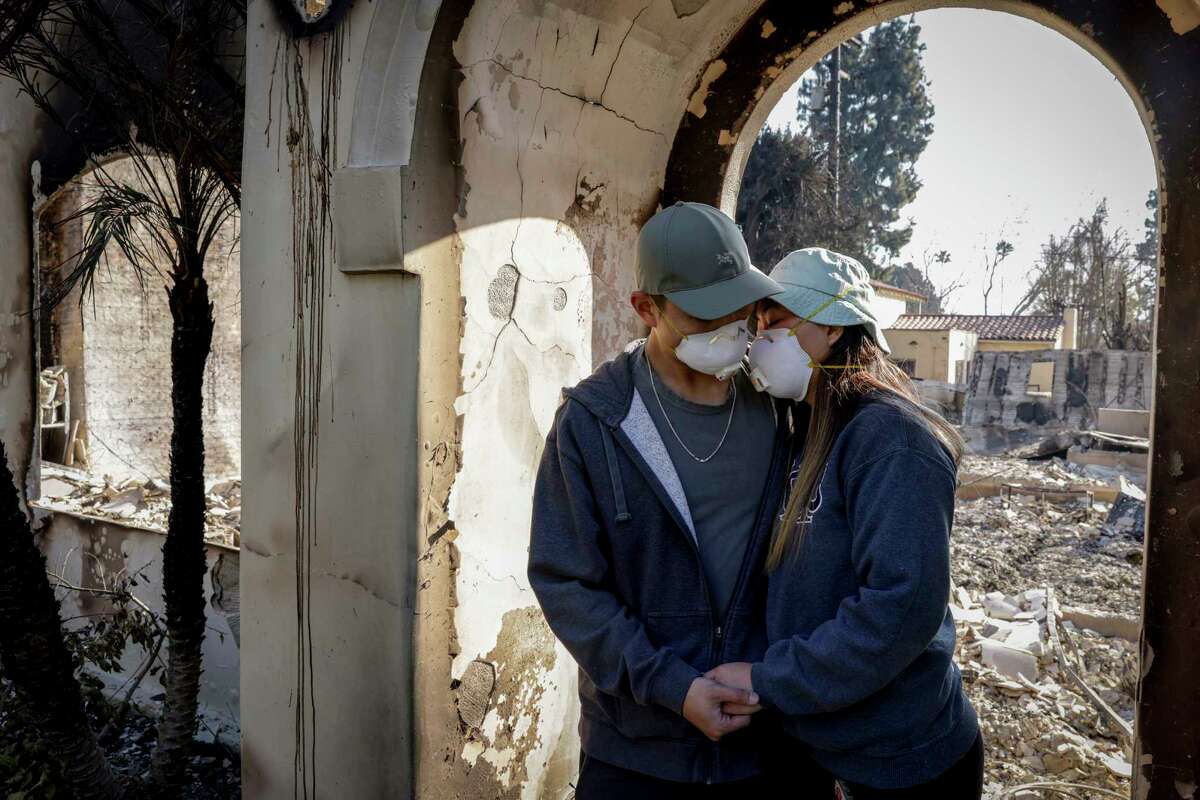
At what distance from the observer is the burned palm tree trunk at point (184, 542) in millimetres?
3168

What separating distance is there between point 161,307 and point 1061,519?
951 cm

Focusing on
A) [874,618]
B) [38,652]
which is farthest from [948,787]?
[38,652]

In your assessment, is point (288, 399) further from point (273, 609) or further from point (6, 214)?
point (6, 214)

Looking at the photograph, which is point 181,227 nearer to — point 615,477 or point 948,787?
point 615,477

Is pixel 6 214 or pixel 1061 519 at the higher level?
pixel 6 214

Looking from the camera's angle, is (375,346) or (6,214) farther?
(6,214)

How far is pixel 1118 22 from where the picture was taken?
7.27ft

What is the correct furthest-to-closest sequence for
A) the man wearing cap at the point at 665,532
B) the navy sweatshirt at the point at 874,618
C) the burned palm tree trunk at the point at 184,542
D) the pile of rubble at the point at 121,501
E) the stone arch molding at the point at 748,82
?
the pile of rubble at the point at 121,501
the burned palm tree trunk at the point at 184,542
the stone arch molding at the point at 748,82
the man wearing cap at the point at 665,532
the navy sweatshirt at the point at 874,618

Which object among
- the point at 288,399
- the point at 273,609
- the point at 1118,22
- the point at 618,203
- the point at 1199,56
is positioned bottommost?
the point at 273,609

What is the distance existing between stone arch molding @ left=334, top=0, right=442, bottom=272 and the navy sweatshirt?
1.36 meters

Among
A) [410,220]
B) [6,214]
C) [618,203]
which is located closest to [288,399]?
[410,220]

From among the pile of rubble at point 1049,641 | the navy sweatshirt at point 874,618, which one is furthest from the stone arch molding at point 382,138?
the pile of rubble at point 1049,641

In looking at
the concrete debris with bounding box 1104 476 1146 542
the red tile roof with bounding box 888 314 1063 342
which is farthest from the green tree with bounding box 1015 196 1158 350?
the concrete debris with bounding box 1104 476 1146 542

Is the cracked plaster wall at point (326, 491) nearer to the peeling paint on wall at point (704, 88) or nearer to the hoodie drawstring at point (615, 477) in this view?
the hoodie drawstring at point (615, 477)
